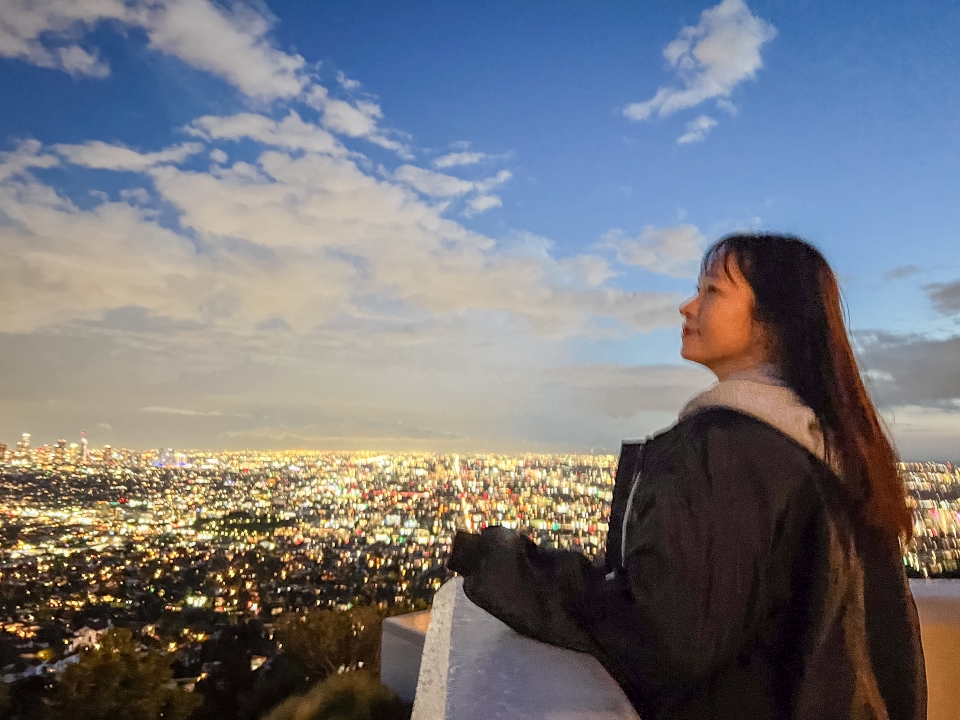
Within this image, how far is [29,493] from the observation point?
23.3 m

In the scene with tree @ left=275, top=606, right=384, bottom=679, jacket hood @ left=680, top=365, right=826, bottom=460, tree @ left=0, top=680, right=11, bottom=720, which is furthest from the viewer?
tree @ left=0, top=680, right=11, bottom=720

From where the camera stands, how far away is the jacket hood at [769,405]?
99cm

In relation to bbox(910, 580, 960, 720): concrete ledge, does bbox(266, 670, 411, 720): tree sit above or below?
below

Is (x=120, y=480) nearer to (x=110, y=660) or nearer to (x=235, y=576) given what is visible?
(x=235, y=576)

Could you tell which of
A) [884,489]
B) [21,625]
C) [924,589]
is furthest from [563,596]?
[21,625]

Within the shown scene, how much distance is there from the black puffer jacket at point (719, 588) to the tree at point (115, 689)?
10.6 meters

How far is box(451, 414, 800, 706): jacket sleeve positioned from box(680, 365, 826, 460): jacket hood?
3.0 inches

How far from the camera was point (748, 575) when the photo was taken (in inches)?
34.2

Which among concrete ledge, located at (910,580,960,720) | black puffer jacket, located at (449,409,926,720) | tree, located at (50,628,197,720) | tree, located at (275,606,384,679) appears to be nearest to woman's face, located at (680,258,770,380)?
black puffer jacket, located at (449,409,926,720)

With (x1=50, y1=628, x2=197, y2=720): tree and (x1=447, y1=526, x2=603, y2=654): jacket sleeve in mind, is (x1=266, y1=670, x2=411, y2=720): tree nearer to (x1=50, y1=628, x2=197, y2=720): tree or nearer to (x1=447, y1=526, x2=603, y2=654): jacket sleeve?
(x1=50, y1=628, x2=197, y2=720): tree

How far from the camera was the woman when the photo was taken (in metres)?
0.87

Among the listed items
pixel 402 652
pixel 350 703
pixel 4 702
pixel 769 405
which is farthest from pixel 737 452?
pixel 4 702

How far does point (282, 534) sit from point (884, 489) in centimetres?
2255

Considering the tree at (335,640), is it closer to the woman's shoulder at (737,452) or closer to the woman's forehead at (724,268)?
the woman's forehead at (724,268)
